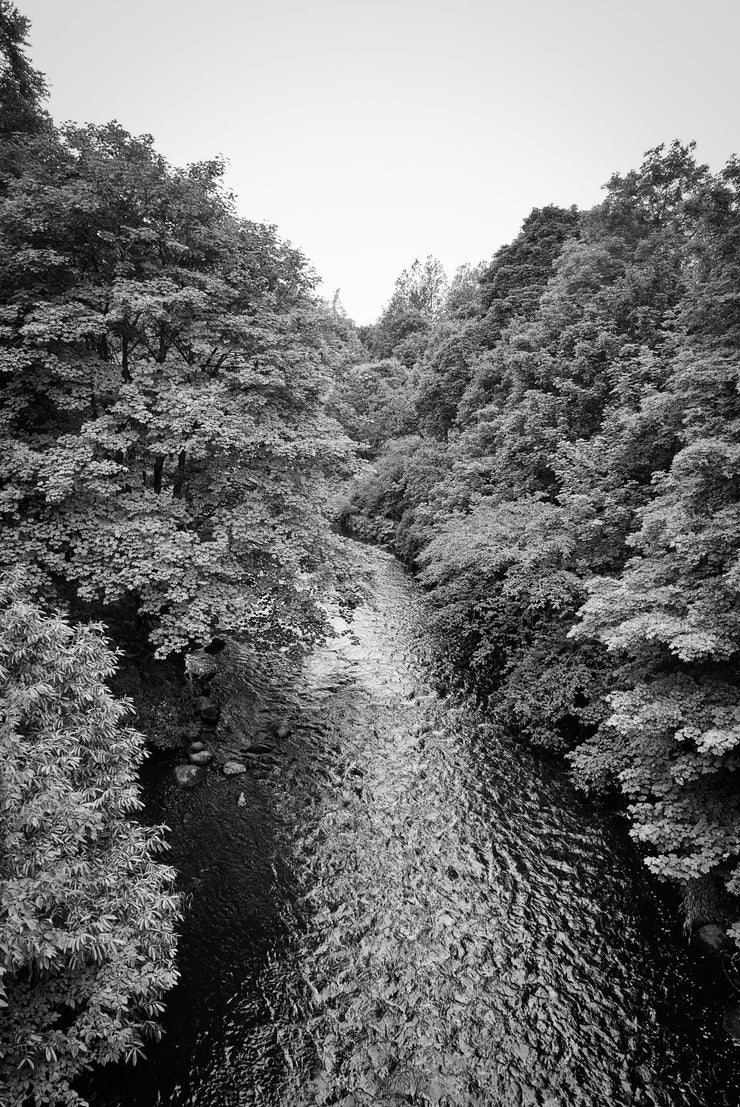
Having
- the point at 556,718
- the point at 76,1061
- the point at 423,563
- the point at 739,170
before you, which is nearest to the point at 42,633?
the point at 76,1061

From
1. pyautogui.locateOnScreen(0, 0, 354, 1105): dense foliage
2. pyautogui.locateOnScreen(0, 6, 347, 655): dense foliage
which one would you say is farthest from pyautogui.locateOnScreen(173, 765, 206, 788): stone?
pyautogui.locateOnScreen(0, 6, 347, 655): dense foliage

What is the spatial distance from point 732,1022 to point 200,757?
13215 mm

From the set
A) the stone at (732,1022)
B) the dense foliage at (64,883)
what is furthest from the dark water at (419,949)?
the dense foliage at (64,883)

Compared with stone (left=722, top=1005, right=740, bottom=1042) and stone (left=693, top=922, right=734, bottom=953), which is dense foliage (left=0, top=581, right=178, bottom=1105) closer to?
stone (left=722, top=1005, right=740, bottom=1042)

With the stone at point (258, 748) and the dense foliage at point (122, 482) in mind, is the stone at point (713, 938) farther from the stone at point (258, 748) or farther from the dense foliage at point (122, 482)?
the stone at point (258, 748)

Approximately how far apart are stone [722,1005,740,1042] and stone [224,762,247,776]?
39.0 feet

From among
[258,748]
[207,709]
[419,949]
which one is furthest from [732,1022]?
[207,709]

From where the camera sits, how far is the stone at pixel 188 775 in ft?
45.9

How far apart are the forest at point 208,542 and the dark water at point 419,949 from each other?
121 centimetres

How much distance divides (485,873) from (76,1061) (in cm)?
853

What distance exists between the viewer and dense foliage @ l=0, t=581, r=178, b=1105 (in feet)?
20.2

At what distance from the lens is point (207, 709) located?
54.3 feet

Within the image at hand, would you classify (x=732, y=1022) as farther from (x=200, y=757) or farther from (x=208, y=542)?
(x=208, y=542)

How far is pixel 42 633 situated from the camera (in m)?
7.98
